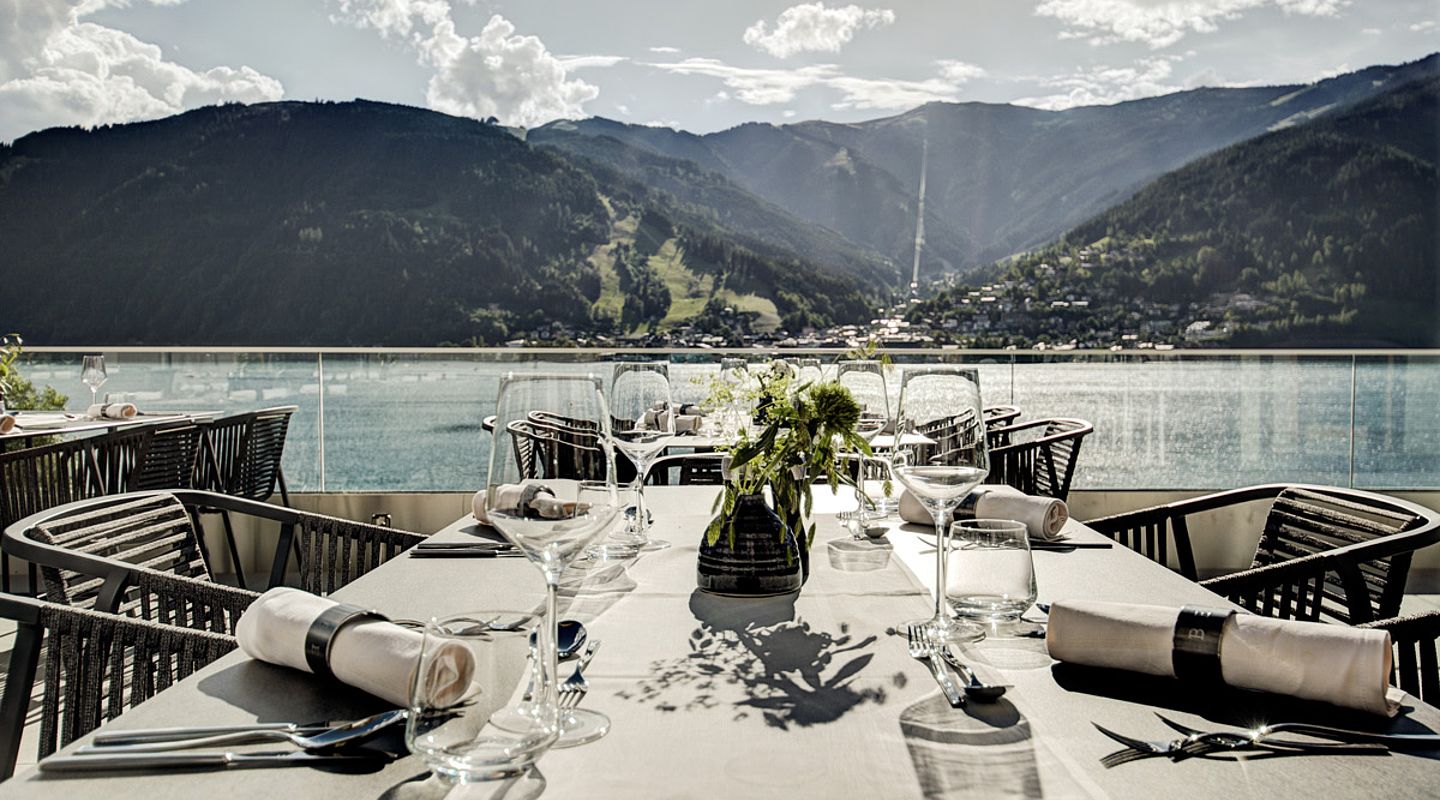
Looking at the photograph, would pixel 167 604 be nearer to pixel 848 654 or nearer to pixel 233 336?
pixel 848 654

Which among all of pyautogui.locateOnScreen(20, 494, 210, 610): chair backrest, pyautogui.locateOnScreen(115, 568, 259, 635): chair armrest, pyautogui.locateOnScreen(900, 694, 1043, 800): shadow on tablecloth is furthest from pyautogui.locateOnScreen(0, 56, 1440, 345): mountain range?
pyautogui.locateOnScreen(900, 694, 1043, 800): shadow on tablecloth

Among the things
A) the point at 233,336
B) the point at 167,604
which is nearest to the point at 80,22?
the point at 233,336

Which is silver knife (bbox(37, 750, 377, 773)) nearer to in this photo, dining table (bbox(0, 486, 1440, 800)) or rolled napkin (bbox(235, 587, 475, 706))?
dining table (bbox(0, 486, 1440, 800))

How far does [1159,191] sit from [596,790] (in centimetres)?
2954

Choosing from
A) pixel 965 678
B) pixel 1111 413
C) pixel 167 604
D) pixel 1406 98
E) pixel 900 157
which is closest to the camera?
pixel 965 678

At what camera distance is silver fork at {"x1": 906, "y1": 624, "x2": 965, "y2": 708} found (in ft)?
3.51

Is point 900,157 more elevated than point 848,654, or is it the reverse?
point 900,157

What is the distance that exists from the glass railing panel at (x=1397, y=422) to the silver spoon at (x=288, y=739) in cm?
612

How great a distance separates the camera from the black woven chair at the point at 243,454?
4914 mm

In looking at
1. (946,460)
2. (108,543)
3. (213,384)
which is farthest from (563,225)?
(946,460)

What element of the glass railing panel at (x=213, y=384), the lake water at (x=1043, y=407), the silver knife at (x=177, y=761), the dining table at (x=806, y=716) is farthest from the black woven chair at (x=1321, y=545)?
the glass railing panel at (x=213, y=384)

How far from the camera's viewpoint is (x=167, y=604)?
1.84m

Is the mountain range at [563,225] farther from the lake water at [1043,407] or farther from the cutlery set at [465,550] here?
the cutlery set at [465,550]

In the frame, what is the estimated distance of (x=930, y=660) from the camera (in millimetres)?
1187
